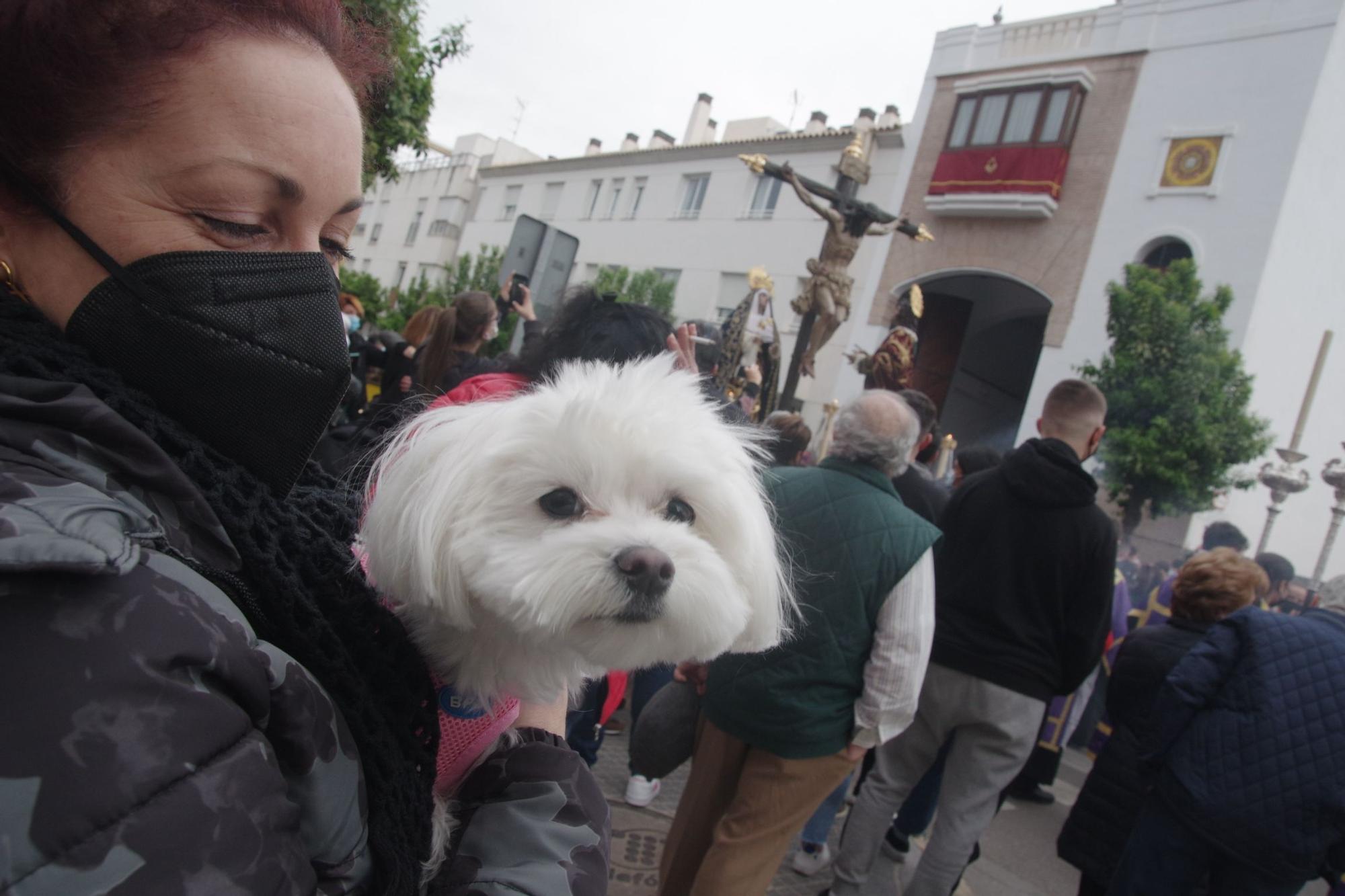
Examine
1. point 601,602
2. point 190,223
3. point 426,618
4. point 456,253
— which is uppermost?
point 456,253

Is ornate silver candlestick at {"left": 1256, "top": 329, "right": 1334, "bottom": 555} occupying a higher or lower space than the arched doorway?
lower

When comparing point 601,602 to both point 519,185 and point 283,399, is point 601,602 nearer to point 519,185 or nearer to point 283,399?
point 283,399

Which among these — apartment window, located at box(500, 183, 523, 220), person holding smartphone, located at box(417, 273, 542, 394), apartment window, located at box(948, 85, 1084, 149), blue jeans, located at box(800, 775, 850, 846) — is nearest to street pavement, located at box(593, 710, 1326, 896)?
blue jeans, located at box(800, 775, 850, 846)

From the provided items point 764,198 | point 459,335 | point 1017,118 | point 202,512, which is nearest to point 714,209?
point 764,198

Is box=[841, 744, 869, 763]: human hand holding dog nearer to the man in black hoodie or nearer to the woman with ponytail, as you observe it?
the man in black hoodie

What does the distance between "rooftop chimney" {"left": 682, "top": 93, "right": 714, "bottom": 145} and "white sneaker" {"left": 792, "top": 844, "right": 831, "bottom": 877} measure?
30.1 meters

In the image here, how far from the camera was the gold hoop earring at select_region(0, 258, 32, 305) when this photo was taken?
866mm

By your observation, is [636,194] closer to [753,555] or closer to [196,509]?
[753,555]

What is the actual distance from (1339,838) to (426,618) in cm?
378

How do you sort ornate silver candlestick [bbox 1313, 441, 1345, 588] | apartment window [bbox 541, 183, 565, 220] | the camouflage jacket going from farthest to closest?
apartment window [bbox 541, 183, 565, 220]
ornate silver candlestick [bbox 1313, 441, 1345, 588]
the camouflage jacket

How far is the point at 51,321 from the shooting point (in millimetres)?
856

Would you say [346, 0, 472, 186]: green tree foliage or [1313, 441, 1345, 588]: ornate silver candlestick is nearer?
[346, 0, 472, 186]: green tree foliage

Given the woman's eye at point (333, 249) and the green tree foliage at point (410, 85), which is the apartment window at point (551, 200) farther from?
the woman's eye at point (333, 249)

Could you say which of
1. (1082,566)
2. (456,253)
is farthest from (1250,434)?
(456,253)
